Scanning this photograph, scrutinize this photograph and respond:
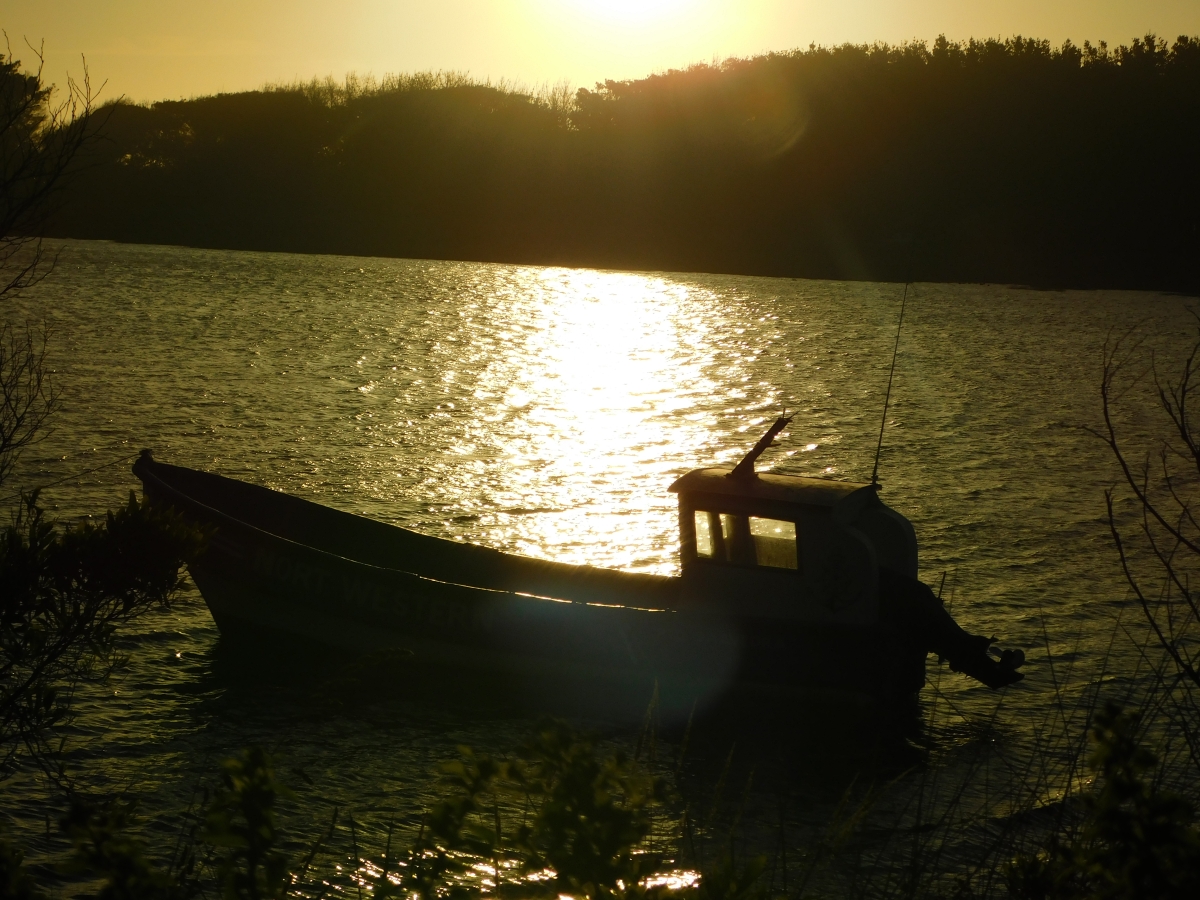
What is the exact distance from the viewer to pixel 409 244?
98438 millimetres

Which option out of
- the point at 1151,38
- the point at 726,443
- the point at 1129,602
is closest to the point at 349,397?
the point at 726,443

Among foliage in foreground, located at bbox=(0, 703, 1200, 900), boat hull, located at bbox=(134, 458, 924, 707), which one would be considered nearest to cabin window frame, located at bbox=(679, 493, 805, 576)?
boat hull, located at bbox=(134, 458, 924, 707)

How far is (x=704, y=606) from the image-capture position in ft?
36.7

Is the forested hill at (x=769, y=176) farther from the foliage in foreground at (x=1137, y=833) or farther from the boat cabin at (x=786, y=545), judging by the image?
the foliage in foreground at (x=1137, y=833)

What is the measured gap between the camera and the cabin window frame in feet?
35.9

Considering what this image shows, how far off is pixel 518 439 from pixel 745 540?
51.7 feet

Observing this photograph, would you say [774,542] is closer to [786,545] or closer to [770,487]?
[786,545]

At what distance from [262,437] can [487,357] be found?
17.9 m

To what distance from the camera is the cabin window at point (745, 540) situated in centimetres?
1105

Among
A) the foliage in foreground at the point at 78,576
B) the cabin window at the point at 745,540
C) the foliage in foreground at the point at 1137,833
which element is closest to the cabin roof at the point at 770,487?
the cabin window at the point at 745,540

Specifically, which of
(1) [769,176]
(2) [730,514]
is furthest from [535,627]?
(1) [769,176]

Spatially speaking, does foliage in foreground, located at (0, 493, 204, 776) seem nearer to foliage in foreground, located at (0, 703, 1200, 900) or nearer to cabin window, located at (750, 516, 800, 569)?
foliage in foreground, located at (0, 703, 1200, 900)

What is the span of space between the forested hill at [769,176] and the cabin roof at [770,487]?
70.5 meters

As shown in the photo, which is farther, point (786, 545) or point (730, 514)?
point (730, 514)
